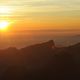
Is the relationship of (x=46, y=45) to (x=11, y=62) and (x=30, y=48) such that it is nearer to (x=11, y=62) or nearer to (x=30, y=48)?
(x=30, y=48)

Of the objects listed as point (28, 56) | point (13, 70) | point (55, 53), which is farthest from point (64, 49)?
point (13, 70)

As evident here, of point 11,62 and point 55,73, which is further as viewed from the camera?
point 11,62

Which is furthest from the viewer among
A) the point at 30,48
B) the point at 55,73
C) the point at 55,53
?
the point at 30,48

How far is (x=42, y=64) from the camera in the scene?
19.0 m

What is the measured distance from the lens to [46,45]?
70.9 feet

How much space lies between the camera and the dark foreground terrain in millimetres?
18234

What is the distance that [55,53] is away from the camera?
19.6 m

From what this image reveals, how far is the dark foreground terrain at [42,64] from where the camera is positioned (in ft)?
59.8

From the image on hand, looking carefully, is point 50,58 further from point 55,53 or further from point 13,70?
point 13,70

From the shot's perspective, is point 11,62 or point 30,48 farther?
point 30,48

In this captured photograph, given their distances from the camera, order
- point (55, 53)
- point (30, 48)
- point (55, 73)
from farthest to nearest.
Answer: point (30, 48)
point (55, 53)
point (55, 73)

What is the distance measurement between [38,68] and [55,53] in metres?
1.48

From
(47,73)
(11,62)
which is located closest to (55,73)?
(47,73)

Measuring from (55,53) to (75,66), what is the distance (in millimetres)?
1457
